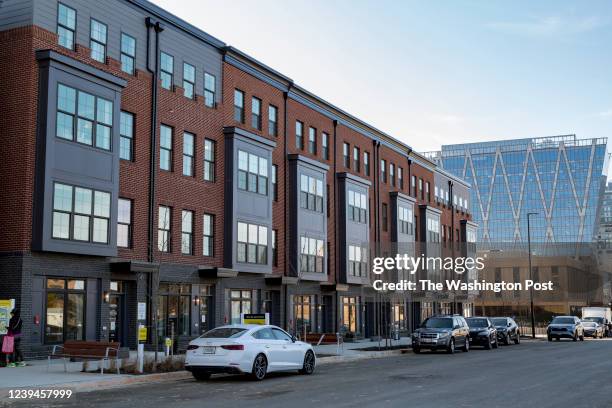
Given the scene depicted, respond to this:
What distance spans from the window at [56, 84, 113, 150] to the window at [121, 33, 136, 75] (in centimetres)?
246

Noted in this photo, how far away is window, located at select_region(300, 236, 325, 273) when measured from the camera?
41.2m

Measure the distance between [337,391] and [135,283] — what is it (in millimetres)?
14262

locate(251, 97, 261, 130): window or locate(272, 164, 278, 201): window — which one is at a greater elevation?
locate(251, 97, 261, 130): window

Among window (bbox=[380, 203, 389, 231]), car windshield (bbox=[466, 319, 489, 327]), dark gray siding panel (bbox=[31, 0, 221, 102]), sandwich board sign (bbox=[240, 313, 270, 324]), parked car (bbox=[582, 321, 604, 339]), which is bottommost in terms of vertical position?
parked car (bbox=[582, 321, 604, 339])

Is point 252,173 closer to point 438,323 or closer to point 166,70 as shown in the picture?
point 166,70

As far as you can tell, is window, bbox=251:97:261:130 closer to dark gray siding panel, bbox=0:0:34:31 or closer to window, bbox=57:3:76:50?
window, bbox=57:3:76:50

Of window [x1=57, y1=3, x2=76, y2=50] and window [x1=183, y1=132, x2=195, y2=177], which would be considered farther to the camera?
window [x1=183, y1=132, x2=195, y2=177]

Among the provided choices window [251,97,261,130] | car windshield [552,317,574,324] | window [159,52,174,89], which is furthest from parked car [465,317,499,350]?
window [159,52,174,89]

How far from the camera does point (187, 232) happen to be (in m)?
32.6

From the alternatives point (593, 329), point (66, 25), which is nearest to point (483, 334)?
point (593, 329)

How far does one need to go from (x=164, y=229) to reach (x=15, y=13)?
10.1 metres

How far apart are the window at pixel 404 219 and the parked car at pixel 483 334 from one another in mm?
14712

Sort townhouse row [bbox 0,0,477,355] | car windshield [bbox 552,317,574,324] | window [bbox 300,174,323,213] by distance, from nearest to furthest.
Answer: townhouse row [bbox 0,0,477,355] < window [bbox 300,174,323,213] < car windshield [bbox 552,317,574,324]

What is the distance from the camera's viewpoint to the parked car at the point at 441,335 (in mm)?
34062
